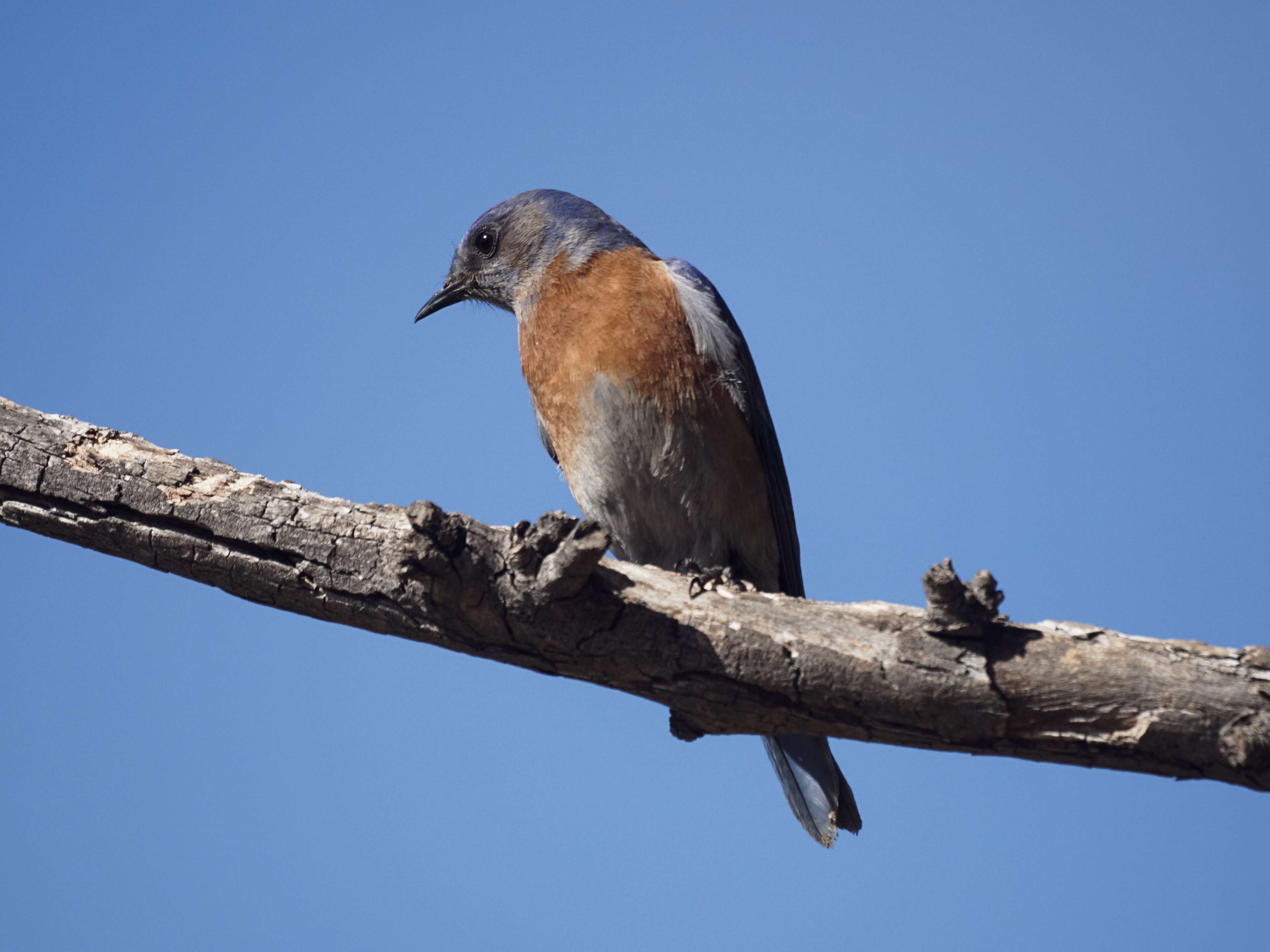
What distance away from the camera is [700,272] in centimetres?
569

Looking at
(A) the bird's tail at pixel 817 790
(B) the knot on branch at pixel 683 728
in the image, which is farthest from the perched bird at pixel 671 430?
(B) the knot on branch at pixel 683 728

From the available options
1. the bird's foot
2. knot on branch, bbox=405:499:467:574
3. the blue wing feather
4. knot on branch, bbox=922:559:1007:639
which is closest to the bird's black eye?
the blue wing feather

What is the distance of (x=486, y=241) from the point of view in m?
6.41

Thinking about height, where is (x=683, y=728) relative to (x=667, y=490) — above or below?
below

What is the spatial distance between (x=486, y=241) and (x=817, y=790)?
3.77m

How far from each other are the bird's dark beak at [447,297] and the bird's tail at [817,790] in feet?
11.1

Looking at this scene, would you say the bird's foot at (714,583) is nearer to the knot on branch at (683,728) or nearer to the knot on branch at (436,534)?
the knot on branch at (683,728)

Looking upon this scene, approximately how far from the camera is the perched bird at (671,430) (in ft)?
16.8

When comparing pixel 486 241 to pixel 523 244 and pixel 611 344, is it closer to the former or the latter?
pixel 523 244

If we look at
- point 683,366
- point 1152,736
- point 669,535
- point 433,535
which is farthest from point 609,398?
point 1152,736

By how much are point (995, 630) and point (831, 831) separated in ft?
6.58

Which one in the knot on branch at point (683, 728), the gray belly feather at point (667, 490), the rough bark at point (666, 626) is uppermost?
the gray belly feather at point (667, 490)

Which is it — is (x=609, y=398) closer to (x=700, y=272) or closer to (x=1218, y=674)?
(x=700, y=272)

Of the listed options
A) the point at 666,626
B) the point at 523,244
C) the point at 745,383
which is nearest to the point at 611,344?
the point at 745,383
